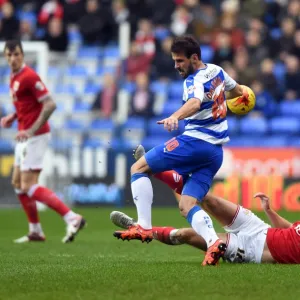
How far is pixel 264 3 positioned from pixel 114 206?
705 cm

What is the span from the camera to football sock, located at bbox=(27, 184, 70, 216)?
11.6 m

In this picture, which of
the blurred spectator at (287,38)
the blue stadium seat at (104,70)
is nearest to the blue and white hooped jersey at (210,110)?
the blurred spectator at (287,38)

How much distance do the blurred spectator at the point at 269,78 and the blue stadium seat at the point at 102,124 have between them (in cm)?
341

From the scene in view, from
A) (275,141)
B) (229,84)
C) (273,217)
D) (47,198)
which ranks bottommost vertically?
(275,141)

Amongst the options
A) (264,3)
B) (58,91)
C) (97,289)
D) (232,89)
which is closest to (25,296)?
(97,289)

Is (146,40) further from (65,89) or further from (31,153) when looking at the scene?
(31,153)

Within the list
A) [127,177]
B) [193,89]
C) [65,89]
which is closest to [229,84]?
[193,89]

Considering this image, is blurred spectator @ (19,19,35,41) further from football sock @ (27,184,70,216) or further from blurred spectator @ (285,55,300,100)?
football sock @ (27,184,70,216)

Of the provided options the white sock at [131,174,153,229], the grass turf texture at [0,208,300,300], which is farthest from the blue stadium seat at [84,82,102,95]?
the white sock at [131,174,153,229]

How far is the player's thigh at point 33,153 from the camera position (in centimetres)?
1172

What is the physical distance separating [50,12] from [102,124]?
14.1 ft

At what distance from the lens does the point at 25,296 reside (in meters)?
6.25

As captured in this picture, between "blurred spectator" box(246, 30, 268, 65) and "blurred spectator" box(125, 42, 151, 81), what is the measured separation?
2.33 meters

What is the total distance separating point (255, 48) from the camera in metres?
21.5
